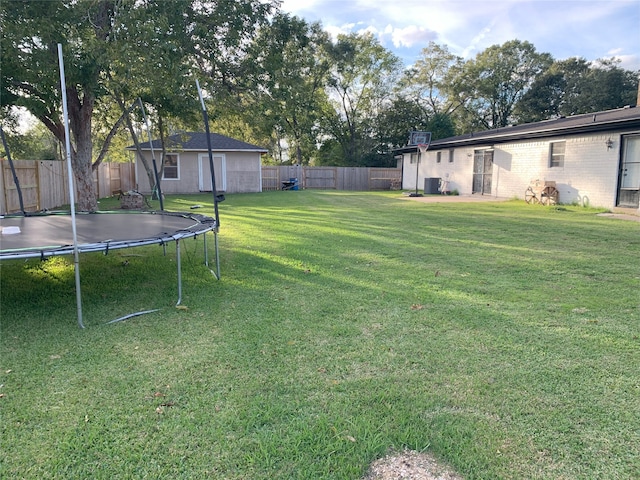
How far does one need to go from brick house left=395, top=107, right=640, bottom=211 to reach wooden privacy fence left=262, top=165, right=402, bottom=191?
6605 mm

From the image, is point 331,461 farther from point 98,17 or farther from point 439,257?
point 98,17

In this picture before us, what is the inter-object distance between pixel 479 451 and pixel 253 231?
6475mm

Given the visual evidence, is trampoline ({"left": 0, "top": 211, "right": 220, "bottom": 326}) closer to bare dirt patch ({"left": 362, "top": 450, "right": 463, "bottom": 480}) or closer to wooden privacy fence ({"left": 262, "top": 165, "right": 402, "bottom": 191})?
bare dirt patch ({"left": 362, "top": 450, "right": 463, "bottom": 480})

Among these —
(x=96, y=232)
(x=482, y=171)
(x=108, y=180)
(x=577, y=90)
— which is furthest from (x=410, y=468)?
(x=577, y=90)

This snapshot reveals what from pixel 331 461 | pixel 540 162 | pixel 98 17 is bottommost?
pixel 331 461

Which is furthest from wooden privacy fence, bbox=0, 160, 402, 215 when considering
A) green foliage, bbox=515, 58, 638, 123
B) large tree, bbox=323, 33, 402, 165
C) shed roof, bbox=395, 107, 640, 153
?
green foliage, bbox=515, 58, 638, 123

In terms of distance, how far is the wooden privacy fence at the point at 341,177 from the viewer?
23.4m

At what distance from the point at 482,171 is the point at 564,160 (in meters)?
4.07

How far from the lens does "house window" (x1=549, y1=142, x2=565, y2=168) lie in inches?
490

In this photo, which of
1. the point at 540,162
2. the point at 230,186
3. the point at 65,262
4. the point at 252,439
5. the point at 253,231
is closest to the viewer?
the point at 252,439

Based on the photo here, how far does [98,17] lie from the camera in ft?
26.8

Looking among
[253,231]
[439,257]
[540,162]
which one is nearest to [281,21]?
[253,231]

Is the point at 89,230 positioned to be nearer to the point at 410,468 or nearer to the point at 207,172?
the point at 410,468

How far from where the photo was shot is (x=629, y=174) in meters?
10.3
